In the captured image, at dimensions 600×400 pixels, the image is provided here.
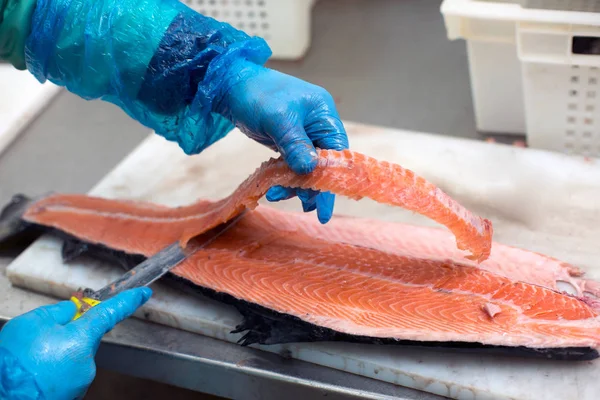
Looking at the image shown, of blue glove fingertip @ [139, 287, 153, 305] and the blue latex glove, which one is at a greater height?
the blue latex glove

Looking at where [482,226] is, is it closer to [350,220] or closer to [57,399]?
[350,220]

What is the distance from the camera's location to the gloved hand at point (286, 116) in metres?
2.60

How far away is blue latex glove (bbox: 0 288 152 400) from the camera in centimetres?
246

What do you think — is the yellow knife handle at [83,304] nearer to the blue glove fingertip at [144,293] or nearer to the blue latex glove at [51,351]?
the blue latex glove at [51,351]

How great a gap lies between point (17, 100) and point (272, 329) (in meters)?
3.69

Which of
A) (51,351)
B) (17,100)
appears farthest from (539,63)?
(17,100)

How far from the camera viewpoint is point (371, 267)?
2.92m

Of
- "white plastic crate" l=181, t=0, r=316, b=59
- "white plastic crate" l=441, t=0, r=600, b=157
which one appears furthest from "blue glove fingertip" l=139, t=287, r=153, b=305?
"white plastic crate" l=181, t=0, r=316, b=59

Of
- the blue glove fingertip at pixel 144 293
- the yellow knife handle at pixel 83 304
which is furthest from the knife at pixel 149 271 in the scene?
the blue glove fingertip at pixel 144 293

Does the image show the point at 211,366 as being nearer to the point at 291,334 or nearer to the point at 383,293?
the point at 291,334

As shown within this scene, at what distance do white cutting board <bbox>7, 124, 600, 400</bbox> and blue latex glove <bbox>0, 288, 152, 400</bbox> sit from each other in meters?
0.50

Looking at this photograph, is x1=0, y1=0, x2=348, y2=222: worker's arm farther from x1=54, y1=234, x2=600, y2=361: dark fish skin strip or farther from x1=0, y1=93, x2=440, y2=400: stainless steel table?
x1=0, y1=93, x2=440, y2=400: stainless steel table

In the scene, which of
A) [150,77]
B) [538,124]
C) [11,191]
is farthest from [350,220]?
[11,191]

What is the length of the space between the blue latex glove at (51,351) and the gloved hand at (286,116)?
0.89 metres
